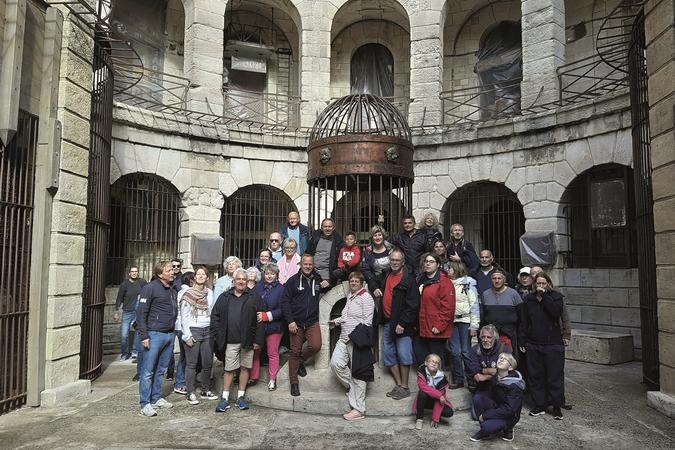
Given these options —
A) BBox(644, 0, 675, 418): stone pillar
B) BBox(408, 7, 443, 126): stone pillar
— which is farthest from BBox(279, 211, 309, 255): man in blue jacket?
BBox(408, 7, 443, 126): stone pillar

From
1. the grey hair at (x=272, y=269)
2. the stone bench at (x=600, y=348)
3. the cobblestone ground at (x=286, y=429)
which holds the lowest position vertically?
the cobblestone ground at (x=286, y=429)

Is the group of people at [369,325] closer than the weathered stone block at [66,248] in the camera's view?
Yes

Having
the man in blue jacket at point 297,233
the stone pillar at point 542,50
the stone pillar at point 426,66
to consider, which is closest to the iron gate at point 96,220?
the man in blue jacket at point 297,233

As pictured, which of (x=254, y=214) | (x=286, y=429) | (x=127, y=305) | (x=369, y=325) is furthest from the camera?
(x=254, y=214)

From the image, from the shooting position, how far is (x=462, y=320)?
5.99 meters

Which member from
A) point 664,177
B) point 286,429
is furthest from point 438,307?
point 664,177

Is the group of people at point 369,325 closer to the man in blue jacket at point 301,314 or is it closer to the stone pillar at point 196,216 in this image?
the man in blue jacket at point 301,314

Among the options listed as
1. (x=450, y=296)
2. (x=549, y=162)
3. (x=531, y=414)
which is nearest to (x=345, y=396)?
(x=450, y=296)

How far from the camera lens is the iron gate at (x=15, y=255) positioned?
18.0 ft

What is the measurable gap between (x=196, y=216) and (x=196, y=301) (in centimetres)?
606

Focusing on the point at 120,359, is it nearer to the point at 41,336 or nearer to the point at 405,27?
the point at 41,336

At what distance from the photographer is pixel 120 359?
8.97 metres

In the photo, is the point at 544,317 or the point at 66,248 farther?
the point at 66,248

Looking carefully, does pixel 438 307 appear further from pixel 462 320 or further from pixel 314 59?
Answer: pixel 314 59
